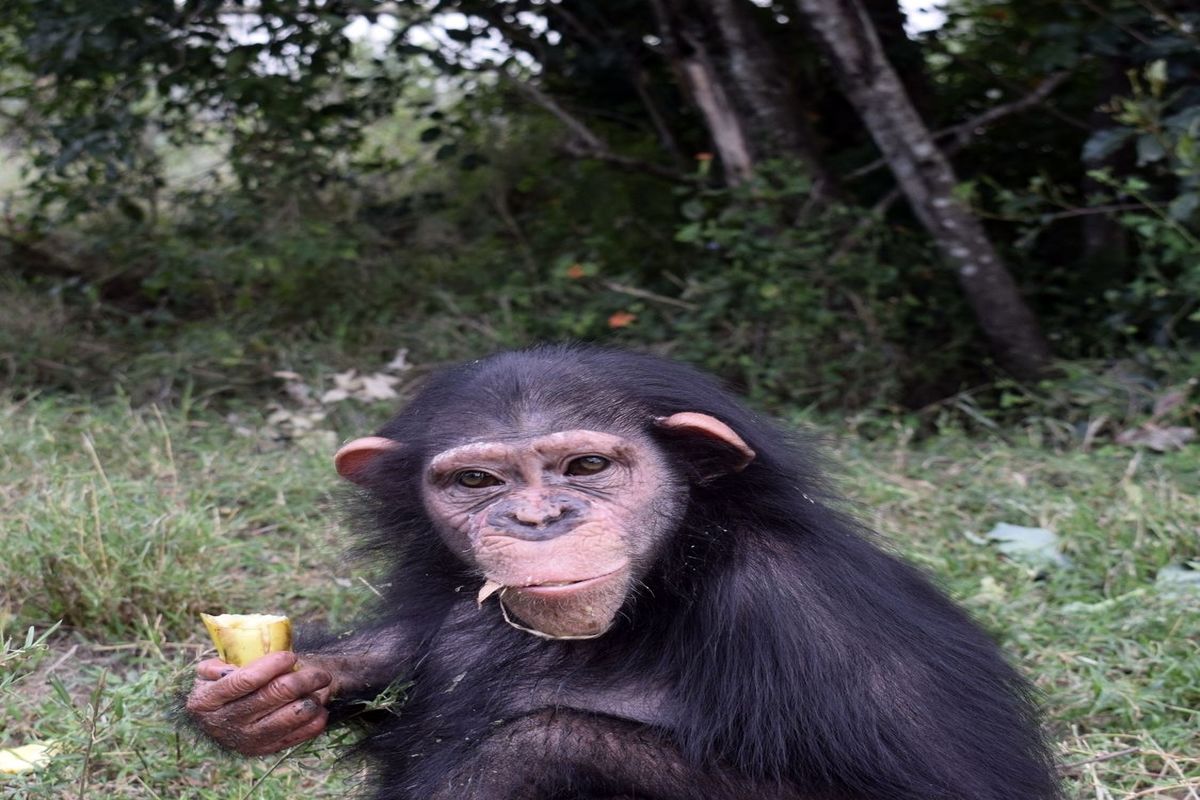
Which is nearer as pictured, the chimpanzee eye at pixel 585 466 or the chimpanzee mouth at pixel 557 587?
the chimpanzee mouth at pixel 557 587

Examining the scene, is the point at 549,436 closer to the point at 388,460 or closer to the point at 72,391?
the point at 388,460

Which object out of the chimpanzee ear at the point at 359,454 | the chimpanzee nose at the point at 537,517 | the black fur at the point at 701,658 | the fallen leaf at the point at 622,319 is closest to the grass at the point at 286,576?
the black fur at the point at 701,658

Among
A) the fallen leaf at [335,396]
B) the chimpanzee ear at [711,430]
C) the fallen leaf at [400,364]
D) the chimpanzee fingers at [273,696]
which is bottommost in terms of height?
the fallen leaf at [400,364]

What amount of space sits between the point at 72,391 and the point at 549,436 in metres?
5.31

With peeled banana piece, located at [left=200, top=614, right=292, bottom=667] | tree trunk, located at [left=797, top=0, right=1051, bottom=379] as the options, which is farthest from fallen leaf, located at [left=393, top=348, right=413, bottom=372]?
peeled banana piece, located at [left=200, top=614, right=292, bottom=667]

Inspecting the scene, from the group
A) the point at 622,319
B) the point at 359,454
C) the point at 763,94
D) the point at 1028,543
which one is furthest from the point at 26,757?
the point at 763,94

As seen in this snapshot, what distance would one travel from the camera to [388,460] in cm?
374

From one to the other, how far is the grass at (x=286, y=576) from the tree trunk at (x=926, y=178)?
0.92 m

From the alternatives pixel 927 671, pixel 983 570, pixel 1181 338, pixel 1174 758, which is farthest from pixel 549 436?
pixel 1181 338

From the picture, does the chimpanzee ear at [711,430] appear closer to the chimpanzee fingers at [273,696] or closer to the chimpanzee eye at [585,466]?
the chimpanzee eye at [585,466]

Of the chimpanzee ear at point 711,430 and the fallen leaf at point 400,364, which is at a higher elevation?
the chimpanzee ear at point 711,430

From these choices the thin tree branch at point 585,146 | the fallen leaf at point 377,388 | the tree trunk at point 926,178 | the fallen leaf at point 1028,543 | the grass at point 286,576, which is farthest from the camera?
the thin tree branch at point 585,146

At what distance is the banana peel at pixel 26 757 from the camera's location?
133 inches

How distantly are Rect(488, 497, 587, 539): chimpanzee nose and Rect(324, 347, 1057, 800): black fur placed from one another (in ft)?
1.04
